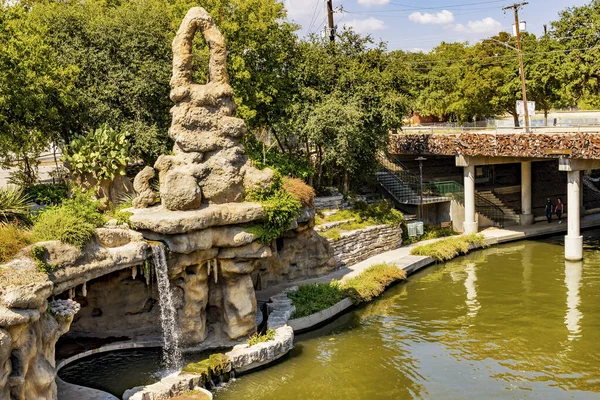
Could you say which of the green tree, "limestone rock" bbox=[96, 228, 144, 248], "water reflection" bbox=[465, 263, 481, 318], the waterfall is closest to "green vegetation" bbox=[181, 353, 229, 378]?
the waterfall

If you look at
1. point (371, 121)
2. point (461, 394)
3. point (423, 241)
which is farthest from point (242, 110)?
point (461, 394)

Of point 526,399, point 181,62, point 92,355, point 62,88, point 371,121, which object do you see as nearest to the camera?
point 526,399

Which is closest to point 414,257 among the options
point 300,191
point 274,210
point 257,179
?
point 300,191

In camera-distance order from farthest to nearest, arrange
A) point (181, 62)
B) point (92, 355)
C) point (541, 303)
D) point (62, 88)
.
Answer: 1. point (62, 88)
2. point (541, 303)
3. point (181, 62)
4. point (92, 355)

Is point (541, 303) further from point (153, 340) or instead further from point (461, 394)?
point (153, 340)

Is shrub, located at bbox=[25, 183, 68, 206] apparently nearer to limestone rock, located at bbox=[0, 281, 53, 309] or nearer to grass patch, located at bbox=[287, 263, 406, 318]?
grass patch, located at bbox=[287, 263, 406, 318]

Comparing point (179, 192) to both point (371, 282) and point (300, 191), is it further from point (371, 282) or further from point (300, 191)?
point (371, 282)

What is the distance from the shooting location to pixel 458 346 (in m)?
24.9

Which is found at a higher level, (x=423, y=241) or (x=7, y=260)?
(x=7, y=260)

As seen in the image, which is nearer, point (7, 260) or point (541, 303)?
point (7, 260)

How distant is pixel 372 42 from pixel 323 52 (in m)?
3.24

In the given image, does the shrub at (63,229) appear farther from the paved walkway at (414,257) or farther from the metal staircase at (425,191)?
the metal staircase at (425,191)

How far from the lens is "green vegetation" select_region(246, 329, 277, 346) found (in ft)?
77.8

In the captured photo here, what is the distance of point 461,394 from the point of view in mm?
20828
